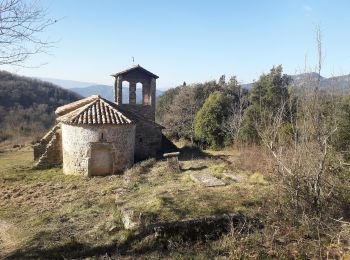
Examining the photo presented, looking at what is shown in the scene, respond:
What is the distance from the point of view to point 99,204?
11344 millimetres

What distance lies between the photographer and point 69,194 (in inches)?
516

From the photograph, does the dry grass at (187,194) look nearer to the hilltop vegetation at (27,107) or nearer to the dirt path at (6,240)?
the dirt path at (6,240)

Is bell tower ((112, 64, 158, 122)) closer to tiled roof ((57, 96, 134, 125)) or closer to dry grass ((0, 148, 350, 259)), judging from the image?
tiled roof ((57, 96, 134, 125))

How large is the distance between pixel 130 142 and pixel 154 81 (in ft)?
16.5

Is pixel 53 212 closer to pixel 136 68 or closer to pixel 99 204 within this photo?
pixel 99 204

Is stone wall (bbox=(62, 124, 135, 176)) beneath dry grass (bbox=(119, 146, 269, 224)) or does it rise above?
above

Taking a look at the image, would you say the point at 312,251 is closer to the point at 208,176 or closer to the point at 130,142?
the point at 208,176

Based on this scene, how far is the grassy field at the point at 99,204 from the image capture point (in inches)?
318

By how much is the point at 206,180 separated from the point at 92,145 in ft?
19.7

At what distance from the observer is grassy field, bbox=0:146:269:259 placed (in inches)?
318

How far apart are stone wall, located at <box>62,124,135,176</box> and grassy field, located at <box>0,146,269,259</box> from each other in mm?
745

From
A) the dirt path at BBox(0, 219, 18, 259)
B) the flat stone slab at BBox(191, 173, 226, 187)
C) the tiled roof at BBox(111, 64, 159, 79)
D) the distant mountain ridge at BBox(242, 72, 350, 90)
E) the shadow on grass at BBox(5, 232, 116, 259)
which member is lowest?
the dirt path at BBox(0, 219, 18, 259)

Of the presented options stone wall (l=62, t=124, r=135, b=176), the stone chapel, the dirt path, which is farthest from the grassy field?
the stone chapel

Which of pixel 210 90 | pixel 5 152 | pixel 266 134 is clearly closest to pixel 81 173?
pixel 266 134
